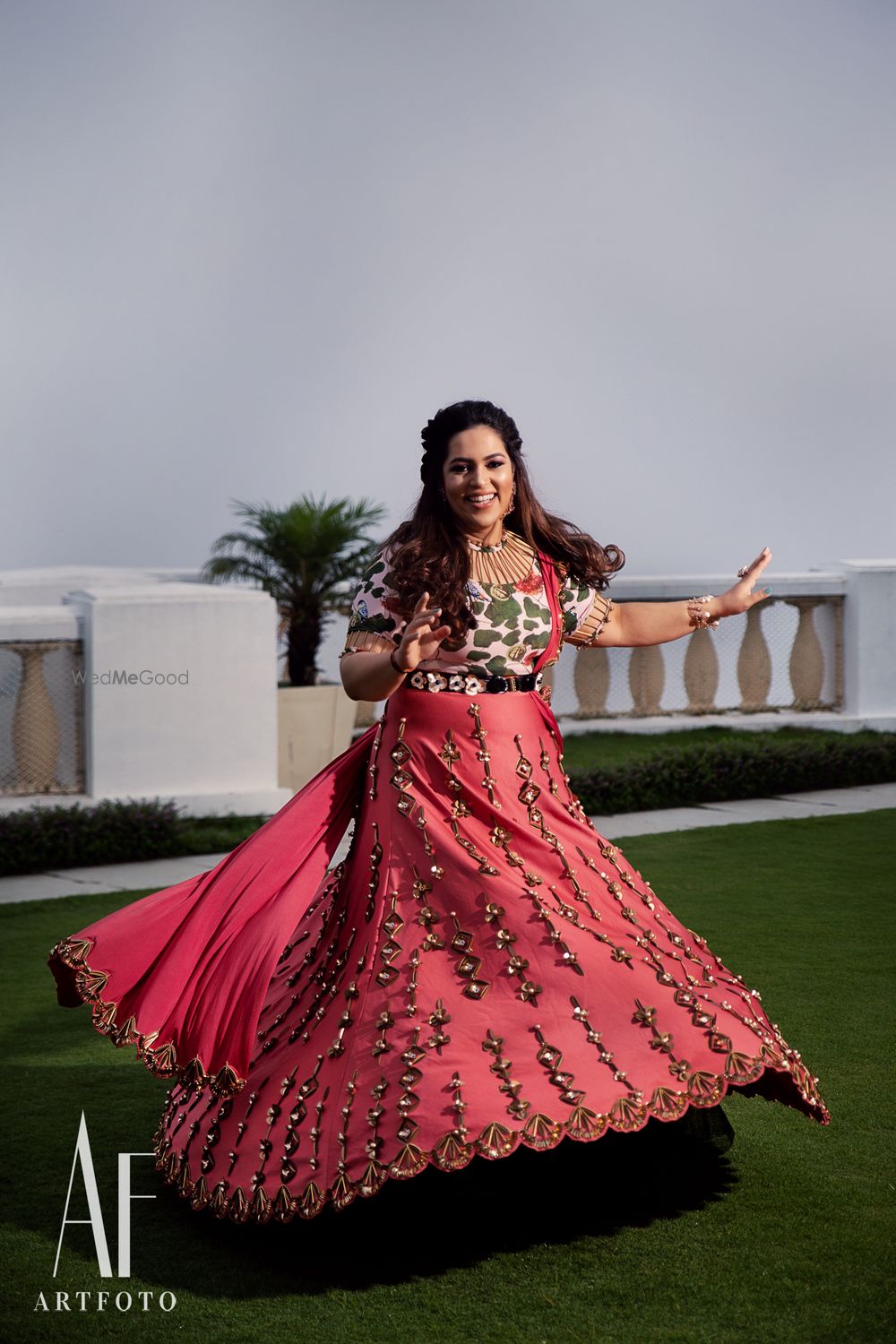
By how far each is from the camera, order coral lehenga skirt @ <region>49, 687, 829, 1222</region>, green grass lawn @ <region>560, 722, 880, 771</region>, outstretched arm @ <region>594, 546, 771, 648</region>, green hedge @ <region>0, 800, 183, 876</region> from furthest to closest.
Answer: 1. green grass lawn @ <region>560, 722, 880, 771</region>
2. green hedge @ <region>0, 800, 183, 876</region>
3. outstretched arm @ <region>594, 546, 771, 648</region>
4. coral lehenga skirt @ <region>49, 687, 829, 1222</region>

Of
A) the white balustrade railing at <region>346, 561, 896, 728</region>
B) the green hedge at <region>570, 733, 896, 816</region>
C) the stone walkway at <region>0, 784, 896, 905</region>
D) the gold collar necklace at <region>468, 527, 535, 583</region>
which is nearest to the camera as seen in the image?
the gold collar necklace at <region>468, 527, 535, 583</region>

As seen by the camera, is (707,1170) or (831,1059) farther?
(831,1059)

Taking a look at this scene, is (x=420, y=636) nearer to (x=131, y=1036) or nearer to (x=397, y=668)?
(x=397, y=668)

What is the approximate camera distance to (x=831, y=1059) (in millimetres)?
3912

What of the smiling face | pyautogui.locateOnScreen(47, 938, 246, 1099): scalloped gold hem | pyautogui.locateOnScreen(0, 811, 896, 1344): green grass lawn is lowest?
pyautogui.locateOnScreen(0, 811, 896, 1344): green grass lawn

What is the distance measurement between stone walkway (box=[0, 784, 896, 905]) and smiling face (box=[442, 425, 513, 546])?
3.09 metres

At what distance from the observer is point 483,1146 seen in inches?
102

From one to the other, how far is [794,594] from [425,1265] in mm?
8324

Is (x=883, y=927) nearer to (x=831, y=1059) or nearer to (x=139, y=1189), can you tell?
(x=831, y=1059)

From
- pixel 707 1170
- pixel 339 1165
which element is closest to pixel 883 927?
pixel 707 1170

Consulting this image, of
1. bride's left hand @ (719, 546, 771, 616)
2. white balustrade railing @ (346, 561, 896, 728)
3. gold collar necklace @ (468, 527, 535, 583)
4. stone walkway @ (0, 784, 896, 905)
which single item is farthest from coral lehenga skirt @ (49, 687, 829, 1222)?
white balustrade railing @ (346, 561, 896, 728)

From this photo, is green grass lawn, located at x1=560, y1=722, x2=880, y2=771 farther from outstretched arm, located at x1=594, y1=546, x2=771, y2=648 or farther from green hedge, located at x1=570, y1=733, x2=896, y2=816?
outstretched arm, located at x1=594, y1=546, x2=771, y2=648

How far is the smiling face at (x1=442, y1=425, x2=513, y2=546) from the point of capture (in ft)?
10.3

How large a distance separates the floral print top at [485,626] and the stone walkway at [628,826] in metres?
3.03
